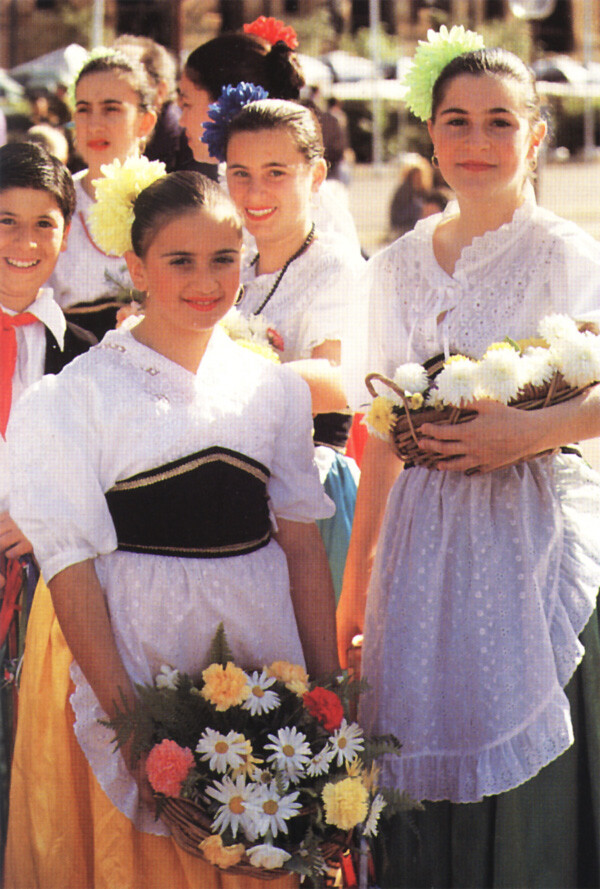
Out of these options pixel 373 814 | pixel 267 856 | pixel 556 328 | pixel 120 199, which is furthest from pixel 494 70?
pixel 267 856

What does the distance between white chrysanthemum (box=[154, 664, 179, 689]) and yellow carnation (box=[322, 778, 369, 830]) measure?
0.37 meters

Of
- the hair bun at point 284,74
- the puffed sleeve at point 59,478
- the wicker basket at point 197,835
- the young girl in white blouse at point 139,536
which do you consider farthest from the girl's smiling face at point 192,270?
the hair bun at point 284,74

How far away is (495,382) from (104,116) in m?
2.06

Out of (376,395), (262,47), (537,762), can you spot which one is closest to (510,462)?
(376,395)

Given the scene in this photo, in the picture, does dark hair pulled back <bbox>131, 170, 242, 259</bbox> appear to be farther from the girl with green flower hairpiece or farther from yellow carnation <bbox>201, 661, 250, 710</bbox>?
yellow carnation <bbox>201, 661, 250, 710</bbox>

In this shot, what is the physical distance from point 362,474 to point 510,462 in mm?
512

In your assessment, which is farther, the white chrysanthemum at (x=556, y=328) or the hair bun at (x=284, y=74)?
the hair bun at (x=284, y=74)

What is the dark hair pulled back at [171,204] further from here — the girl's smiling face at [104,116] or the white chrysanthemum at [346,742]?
the girl's smiling face at [104,116]

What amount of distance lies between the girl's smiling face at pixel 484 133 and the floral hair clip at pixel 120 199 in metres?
0.66

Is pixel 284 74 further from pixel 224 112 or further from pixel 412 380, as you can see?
pixel 412 380

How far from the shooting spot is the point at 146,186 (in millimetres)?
2363

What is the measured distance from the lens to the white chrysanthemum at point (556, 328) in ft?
7.50

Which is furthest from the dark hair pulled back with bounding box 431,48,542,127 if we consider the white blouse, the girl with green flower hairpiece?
the white blouse

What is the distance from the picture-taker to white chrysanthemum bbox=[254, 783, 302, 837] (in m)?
2.02
